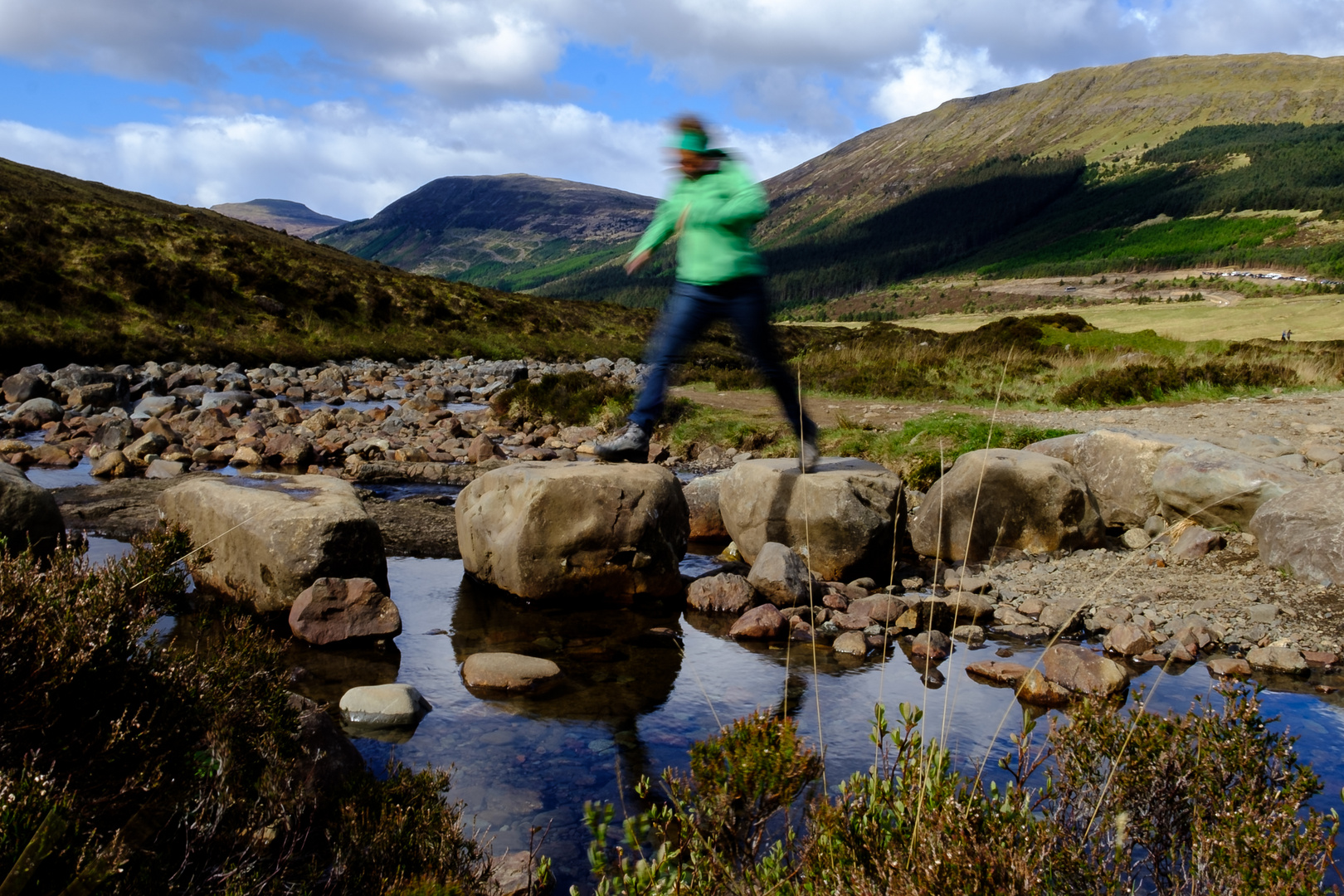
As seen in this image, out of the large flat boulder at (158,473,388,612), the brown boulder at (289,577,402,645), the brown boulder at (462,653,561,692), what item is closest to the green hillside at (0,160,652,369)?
the large flat boulder at (158,473,388,612)

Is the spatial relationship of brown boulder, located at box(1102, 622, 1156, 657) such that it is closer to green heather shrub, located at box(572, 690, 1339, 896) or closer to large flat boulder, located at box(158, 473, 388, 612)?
green heather shrub, located at box(572, 690, 1339, 896)

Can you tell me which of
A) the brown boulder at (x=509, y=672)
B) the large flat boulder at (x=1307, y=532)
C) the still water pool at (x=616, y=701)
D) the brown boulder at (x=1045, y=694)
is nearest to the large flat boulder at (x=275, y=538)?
the still water pool at (x=616, y=701)

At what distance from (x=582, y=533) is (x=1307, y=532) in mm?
5676

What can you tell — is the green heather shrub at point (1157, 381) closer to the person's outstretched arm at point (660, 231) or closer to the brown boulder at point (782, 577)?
the brown boulder at point (782, 577)

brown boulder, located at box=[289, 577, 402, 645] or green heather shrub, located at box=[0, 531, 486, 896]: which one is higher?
green heather shrub, located at box=[0, 531, 486, 896]

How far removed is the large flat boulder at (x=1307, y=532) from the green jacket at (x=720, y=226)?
4.72 metres

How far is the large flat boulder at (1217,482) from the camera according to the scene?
316 inches

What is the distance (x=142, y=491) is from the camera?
11227mm

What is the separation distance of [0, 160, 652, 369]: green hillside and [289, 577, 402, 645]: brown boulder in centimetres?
2402

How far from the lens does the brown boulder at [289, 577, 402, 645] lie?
21.0ft

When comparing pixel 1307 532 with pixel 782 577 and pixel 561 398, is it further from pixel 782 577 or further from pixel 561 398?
pixel 561 398

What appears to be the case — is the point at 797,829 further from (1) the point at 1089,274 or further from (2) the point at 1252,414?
(1) the point at 1089,274

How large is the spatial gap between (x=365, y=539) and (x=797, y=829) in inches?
185

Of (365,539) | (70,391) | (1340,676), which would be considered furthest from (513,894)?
(70,391)
